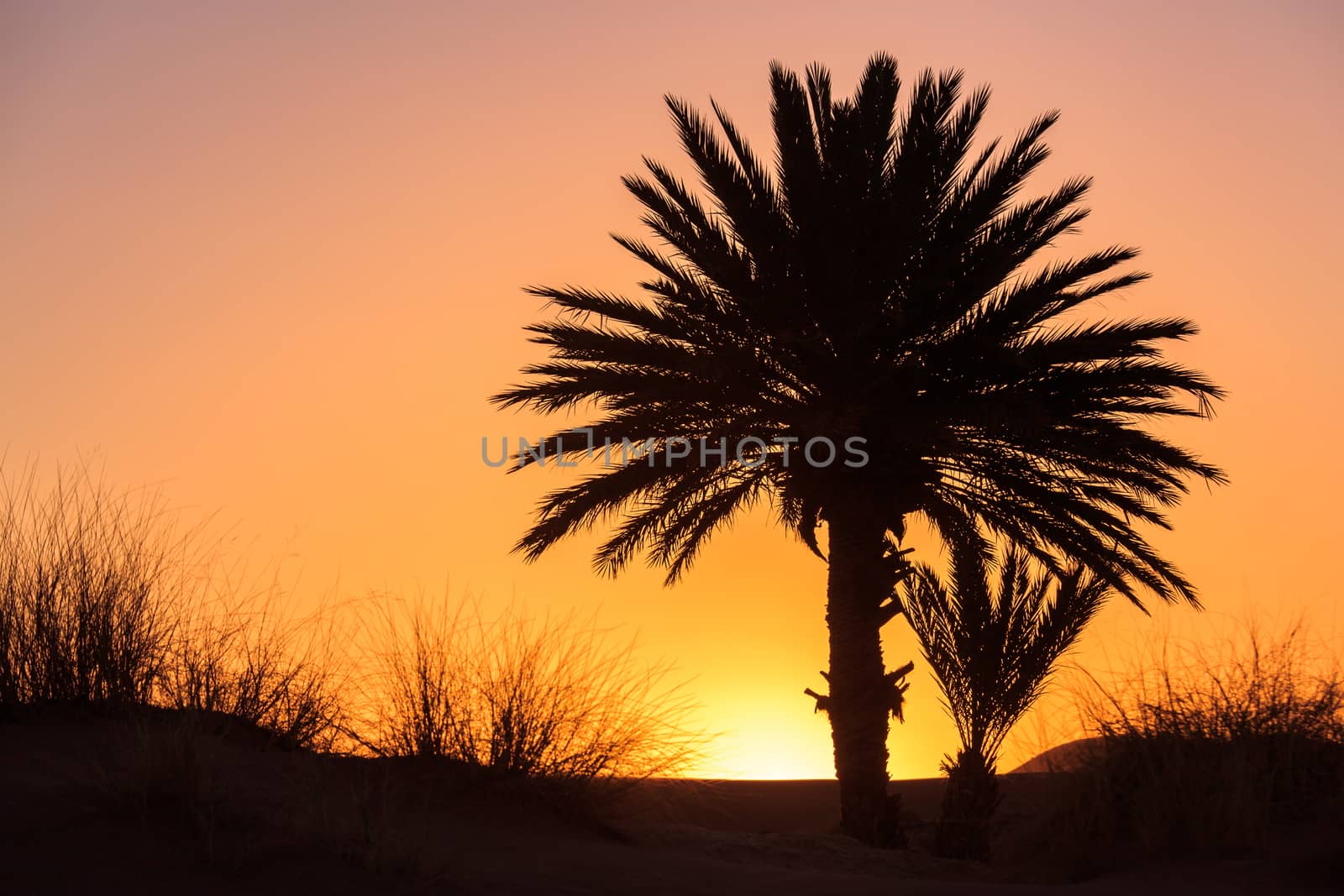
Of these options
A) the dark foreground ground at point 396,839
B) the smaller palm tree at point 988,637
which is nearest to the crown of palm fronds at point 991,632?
the smaller palm tree at point 988,637

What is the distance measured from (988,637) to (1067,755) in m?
3.80

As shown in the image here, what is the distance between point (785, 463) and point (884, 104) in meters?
4.13

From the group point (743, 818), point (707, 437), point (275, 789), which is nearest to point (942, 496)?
point (707, 437)

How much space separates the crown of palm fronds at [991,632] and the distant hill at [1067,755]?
3.20 meters

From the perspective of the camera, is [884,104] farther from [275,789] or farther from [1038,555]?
[275,789]

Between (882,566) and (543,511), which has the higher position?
(543,511)

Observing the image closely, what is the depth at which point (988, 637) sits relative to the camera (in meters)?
12.4

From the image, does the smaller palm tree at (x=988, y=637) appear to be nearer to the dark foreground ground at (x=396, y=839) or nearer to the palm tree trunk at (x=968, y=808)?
the palm tree trunk at (x=968, y=808)

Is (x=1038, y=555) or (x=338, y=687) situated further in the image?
(x=1038, y=555)

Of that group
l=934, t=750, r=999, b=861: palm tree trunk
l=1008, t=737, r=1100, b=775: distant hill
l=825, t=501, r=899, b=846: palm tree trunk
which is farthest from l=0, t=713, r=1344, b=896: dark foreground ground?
l=825, t=501, r=899, b=846: palm tree trunk

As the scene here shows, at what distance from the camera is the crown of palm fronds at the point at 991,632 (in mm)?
12320

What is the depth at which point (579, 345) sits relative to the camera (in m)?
12.6

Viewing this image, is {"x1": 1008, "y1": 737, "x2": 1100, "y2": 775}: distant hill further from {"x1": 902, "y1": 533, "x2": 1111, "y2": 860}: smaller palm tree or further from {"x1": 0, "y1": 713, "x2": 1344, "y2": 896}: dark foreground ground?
{"x1": 902, "y1": 533, "x2": 1111, "y2": 860}: smaller palm tree

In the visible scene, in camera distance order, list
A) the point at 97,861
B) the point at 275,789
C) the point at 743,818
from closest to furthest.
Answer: the point at 97,861 → the point at 275,789 → the point at 743,818
